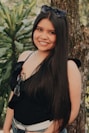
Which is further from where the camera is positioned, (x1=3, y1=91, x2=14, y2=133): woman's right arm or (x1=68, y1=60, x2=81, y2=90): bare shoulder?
(x1=3, y1=91, x2=14, y2=133): woman's right arm

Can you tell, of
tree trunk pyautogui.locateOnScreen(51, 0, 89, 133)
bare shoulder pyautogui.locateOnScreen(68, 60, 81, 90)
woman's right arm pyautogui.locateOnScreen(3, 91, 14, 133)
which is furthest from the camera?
tree trunk pyautogui.locateOnScreen(51, 0, 89, 133)

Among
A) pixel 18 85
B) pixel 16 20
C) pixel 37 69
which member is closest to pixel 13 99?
pixel 18 85

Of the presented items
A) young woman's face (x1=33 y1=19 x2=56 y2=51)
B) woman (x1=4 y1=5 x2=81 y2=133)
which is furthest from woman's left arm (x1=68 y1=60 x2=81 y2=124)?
young woman's face (x1=33 y1=19 x2=56 y2=51)

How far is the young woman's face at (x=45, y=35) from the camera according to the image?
254cm

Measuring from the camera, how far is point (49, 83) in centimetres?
254

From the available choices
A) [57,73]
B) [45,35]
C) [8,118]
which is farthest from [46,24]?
[8,118]

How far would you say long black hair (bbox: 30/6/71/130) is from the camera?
8.27 ft

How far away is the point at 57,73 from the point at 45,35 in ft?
0.87

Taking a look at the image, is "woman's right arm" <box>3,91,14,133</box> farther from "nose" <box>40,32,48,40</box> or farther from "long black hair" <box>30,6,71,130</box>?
"nose" <box>40,32,48,40</box>

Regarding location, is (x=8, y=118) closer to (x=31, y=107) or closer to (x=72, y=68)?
(x=31, y=107)

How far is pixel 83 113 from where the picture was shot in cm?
400

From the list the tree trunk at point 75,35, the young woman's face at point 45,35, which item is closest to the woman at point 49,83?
the young woman's face at point 45,35

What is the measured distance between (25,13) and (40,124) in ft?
12.3

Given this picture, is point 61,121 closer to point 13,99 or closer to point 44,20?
point 13,99
